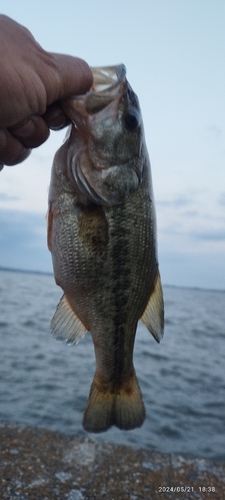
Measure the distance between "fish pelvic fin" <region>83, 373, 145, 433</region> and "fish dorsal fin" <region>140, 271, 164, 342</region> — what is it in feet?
1.62

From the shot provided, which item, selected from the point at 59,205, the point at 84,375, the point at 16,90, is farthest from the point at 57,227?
the point at 84,375

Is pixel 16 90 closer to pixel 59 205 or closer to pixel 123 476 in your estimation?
pixel 59 205

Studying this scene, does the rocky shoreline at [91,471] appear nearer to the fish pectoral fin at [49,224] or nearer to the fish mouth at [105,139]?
the fish pectoral fin at [49,224]

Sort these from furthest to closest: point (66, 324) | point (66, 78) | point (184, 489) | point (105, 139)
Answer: point (184, 489), point (66, 324), point (105, 139), point (66, 78)

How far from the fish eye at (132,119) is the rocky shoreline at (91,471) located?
154 inches

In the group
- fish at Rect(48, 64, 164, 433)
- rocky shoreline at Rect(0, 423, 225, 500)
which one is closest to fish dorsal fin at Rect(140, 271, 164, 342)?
fish at Rect(48, 64, 164, 433)

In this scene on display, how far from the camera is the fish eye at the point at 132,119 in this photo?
2.50m

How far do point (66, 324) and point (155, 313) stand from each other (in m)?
0.59

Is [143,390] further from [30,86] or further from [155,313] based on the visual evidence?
[30,86]

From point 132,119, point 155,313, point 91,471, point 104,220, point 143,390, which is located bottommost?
point 143,390

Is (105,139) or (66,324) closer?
(105,139)

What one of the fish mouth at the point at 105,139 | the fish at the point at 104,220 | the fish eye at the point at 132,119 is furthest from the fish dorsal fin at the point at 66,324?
the fish eye at the point at 132,119

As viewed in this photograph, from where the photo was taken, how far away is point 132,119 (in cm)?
252

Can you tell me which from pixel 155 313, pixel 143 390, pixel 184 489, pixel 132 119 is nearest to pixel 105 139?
pixel 132 119
